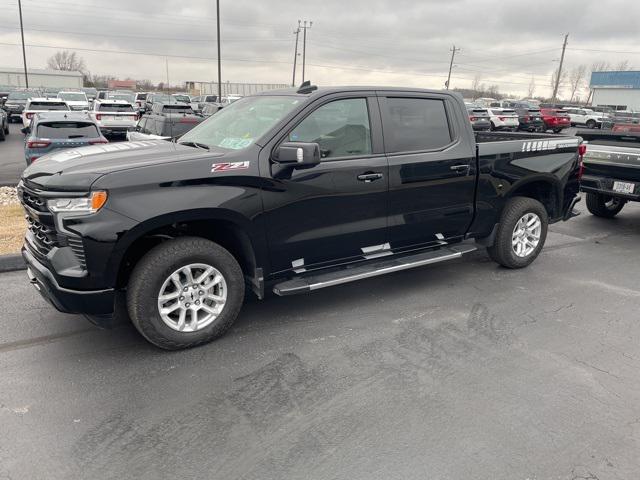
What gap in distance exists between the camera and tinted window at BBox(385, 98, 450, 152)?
470 centimetres

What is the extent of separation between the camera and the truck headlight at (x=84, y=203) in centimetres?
340

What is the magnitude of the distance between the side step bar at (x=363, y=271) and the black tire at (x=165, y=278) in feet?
1.31

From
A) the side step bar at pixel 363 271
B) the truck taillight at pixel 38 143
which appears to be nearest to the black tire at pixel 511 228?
the side step bar at pixel 363 271

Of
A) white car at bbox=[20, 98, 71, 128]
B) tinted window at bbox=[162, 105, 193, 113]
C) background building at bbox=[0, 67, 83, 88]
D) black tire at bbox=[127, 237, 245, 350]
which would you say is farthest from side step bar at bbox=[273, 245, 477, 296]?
background building at bbox=[0, 67, 83, 88]

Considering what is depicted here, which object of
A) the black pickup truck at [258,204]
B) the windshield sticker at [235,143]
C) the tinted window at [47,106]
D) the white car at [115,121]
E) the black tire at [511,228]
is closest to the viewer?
the black pickup truck at [258,204]

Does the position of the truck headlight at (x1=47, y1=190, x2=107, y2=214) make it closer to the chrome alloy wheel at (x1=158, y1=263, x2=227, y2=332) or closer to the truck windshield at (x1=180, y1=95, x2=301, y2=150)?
the chrome alloy wheel at (x1=158, y1=263, x2=227, y2=332)

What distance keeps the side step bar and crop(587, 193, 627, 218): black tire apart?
15.9 ft

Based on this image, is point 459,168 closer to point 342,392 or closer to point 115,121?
point 342,392

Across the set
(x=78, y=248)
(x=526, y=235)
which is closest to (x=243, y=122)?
(x=78, y=248)

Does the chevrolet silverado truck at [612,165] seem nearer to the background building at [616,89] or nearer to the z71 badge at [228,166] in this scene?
the z71 badge at [228,166]

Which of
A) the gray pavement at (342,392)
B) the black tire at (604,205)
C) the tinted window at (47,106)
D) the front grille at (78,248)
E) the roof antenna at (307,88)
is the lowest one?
the gray pavement at (342,392)

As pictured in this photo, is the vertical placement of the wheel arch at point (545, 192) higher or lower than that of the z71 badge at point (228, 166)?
lower

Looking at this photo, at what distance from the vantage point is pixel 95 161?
377cm

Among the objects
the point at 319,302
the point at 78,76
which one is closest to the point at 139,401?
the point at 319,302
